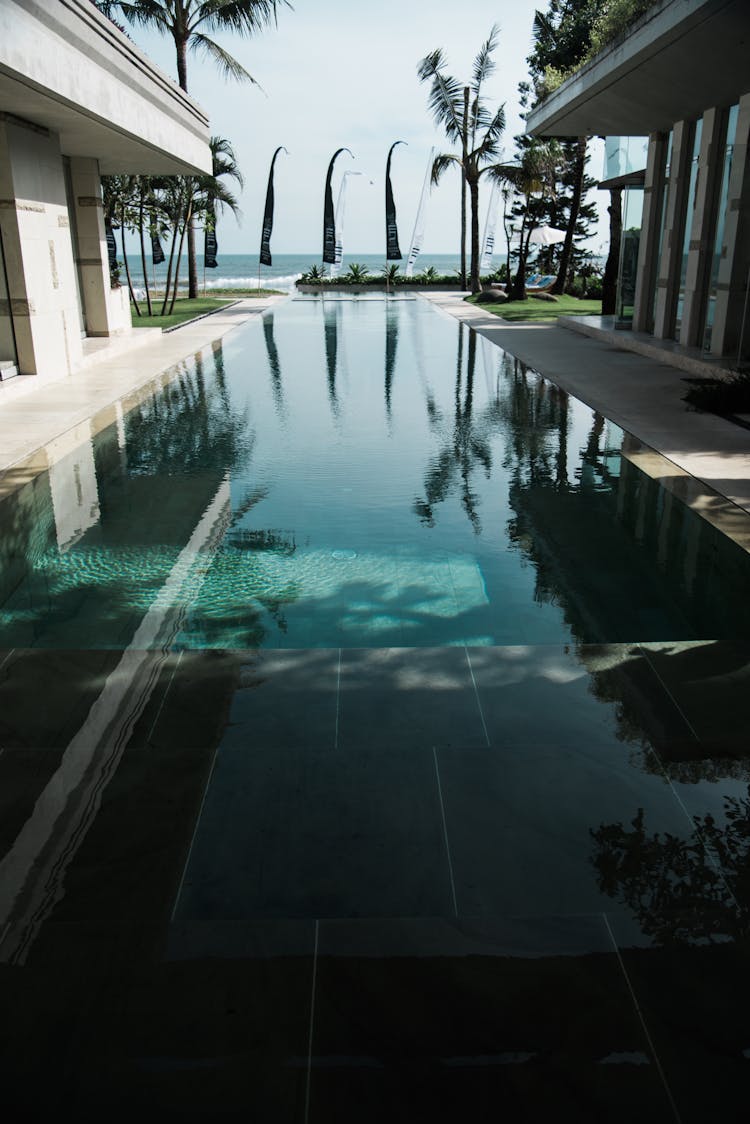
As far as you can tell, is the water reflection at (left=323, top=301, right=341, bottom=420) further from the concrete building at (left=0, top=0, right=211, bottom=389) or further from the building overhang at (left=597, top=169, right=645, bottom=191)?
the building overhang at (left=597, top=169, right=645, bottom=191)

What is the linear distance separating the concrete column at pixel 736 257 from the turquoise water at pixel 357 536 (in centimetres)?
480

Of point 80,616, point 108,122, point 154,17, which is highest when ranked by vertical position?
point 154,17

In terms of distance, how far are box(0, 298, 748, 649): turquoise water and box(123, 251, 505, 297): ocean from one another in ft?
119

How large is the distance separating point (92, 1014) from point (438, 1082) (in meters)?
1.03

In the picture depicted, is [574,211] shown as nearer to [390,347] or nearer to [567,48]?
[567,48]

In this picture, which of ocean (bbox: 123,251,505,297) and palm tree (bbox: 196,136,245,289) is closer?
palm tree (bbox: 196,136,245,289)

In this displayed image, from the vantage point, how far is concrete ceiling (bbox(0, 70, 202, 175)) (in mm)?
11930

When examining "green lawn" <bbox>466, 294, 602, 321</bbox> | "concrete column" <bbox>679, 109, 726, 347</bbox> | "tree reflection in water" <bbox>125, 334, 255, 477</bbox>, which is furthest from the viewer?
"green lawn" <bbox>466, 294, 602, 321</bbox>

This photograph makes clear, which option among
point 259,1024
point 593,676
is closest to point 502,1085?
point 259,1024

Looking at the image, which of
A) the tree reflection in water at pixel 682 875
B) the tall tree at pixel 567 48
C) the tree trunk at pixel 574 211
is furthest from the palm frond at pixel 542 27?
the tree reflection in water at pixel 682 875

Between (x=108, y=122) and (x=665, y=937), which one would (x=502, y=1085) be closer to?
(x=665, y=937)

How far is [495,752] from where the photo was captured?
414cm

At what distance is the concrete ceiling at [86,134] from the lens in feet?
39.1

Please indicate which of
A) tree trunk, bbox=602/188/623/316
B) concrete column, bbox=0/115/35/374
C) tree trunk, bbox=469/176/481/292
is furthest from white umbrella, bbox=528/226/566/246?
concrete column, bbox=0/115/35/374
